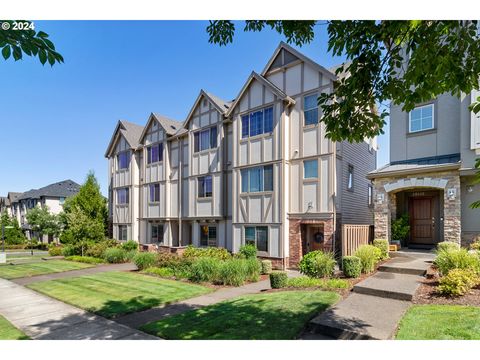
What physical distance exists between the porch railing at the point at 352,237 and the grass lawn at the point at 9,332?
32.0 feet

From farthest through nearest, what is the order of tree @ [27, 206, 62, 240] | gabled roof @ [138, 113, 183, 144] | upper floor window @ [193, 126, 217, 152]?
tree @ [27, 206, 62, 240], gabled roof @ [138, 113, 183, 144], upper floor window @ [193, 126, 217, 152]

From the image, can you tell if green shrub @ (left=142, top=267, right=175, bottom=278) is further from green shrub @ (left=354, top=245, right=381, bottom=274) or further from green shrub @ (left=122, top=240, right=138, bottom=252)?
green shrub @ (left=354, top=245, right=381, bottom=274)

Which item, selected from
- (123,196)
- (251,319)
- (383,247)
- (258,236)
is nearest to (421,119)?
(383,247)

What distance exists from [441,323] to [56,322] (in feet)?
25.8

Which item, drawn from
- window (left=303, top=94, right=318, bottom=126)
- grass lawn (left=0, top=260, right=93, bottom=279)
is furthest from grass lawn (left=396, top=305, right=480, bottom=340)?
grass lawn (left=0, top=260, right=93, bottom=279)

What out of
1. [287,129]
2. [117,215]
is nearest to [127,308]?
[287,129]

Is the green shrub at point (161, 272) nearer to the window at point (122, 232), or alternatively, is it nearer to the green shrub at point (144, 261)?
the green shrub at point (144, 261)

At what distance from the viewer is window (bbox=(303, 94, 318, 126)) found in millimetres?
13438

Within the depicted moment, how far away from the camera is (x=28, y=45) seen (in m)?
3.01

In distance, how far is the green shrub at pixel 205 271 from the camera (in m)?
10.6

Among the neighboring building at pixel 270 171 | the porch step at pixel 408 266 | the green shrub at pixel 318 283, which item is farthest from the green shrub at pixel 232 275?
the porch step at pixel 408 266

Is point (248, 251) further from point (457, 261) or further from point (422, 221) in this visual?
point (457, 261)

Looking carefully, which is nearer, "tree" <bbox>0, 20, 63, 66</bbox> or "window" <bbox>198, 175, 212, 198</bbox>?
"tree" <bbox>0, 20, 63, 66</bbox>

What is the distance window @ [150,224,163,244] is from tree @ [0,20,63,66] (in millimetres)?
18999
